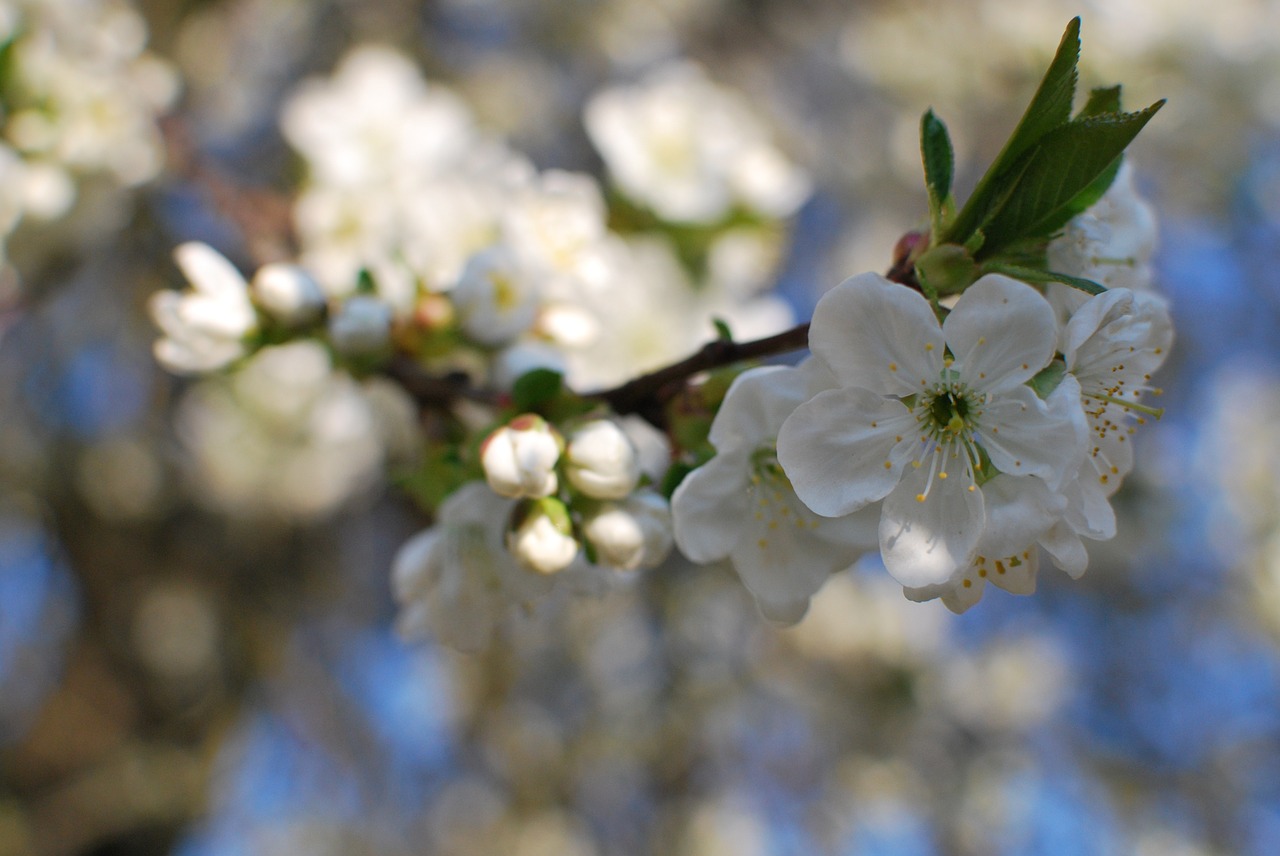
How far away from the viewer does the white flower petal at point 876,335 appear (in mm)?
683

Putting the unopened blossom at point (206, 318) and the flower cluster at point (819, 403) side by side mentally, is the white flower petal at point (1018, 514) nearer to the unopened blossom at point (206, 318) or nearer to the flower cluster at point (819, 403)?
the flower cluster at point (819, 403)

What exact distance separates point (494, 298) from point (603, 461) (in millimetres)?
365

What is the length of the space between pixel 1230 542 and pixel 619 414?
156 inches

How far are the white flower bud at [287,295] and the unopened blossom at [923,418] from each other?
0.63 meters

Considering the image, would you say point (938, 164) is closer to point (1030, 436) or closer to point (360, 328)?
point (1030, 436)

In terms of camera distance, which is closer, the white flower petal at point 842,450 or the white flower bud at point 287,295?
the white flower petal at point 842,450

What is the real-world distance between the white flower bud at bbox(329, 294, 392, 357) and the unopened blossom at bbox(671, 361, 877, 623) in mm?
448

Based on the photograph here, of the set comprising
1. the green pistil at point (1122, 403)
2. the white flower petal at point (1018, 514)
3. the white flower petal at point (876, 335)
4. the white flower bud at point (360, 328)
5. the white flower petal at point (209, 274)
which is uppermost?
the white flower petal at point (209, 274)

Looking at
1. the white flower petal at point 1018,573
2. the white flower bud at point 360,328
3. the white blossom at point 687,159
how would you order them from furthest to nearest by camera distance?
the white blossom at point 687,159, the white flower bud at point 360,328, the white flower petal at point 1018,573

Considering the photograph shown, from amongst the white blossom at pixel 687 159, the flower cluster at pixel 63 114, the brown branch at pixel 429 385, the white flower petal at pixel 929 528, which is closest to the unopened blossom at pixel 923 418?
the white flower petal at pixel 929 528

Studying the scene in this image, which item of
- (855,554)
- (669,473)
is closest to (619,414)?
(669,473)

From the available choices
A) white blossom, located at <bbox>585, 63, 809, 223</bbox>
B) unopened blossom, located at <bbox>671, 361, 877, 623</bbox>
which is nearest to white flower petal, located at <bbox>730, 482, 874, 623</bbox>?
unopened blossom, located at <bbox>671, 361, 877, 623</bbox>

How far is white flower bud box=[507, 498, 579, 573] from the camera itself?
804mm

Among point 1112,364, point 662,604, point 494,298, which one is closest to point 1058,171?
point 1112,364
